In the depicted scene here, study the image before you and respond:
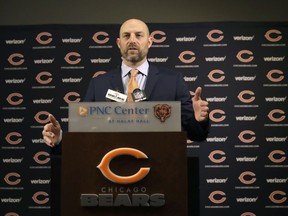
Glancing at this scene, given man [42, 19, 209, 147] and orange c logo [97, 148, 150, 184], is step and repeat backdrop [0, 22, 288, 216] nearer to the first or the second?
man [42, 19, 209, 147]

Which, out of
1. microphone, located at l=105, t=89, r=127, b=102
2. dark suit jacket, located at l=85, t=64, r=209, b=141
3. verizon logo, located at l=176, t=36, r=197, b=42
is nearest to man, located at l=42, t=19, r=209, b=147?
dark suit jacket, located at l=85, t=64, r=209, b=141

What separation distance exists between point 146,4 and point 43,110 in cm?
161

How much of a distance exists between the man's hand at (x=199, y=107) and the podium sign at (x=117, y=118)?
0.82 ft

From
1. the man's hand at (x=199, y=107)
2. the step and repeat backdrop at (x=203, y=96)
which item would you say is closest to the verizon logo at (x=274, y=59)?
A: the step and repeat backdrop at (x=203, y=96)

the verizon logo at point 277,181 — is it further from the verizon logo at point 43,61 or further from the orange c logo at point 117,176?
the orange c logo at point 117,176

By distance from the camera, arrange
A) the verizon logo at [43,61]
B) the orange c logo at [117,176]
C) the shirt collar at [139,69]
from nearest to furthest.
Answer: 1. the orange c logo at [117,176]
2. the shirt collar at [139,69]
3. the verizon logo at [43,61]

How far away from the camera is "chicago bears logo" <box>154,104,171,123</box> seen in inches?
65.1

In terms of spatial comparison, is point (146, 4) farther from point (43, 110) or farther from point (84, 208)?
point (84, 208)

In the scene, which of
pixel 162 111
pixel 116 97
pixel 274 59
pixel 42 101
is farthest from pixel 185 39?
Answer: pixel 162 111

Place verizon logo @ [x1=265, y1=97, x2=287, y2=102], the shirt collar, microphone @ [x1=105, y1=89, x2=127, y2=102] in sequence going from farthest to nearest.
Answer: verizon logo @ [x1=265, y1=97, x2=287, y2=102] → the shirt collar → microphone @ [x1=105, y1=89, x2=127, y2=102]

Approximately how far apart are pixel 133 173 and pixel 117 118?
23 cm

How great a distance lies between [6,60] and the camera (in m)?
4.55

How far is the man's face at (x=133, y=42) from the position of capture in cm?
249

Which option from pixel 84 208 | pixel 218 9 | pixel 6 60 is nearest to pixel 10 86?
pixel 6 60
